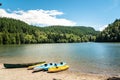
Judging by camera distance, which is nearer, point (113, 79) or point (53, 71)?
point (113, 79)

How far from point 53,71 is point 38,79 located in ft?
22.6

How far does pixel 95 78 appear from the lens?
104 feet

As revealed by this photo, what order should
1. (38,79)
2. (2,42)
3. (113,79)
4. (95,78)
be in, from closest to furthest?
1. (113,79)
2. (38,79)
3. (95,78)
4. (2,42)

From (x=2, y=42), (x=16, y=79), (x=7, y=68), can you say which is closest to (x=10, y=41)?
(x=2, y=42)

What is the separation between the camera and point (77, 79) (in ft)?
98.8

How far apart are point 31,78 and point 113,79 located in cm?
1094

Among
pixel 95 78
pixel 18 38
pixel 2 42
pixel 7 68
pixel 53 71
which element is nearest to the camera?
pixel 95 78

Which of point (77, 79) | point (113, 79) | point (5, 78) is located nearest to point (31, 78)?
point (5, 78)

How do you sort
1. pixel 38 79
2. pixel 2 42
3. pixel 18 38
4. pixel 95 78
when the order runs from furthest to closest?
pixel 18 38 → pixel 2 42 → pixel 95 78 → pixel 38 79

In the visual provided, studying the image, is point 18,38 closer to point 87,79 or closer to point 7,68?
point 7,68

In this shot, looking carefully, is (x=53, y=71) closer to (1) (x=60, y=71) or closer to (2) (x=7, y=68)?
(1) (x=60, y=71)

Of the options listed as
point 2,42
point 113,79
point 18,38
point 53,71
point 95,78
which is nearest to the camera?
point 113,79

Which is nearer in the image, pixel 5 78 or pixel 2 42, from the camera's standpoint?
pixel 5 78

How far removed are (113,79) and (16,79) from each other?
12.5 metres
